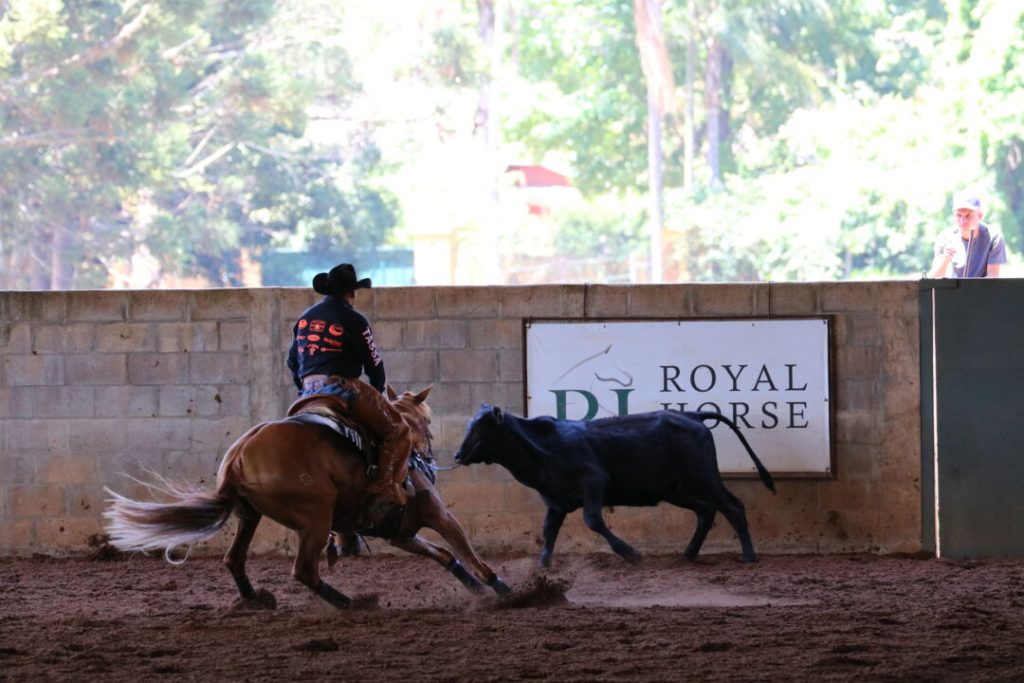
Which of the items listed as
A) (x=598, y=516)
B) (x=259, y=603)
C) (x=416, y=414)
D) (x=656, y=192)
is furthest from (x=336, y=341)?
(x=656, y=192)

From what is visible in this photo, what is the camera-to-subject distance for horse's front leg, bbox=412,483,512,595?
328 inches

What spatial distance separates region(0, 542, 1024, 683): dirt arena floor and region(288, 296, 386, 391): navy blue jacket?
1.28 meters

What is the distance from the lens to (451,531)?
8398mm

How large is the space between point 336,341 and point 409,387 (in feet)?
8.13

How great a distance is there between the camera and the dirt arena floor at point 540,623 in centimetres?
635

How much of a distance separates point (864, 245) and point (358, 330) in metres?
30.2

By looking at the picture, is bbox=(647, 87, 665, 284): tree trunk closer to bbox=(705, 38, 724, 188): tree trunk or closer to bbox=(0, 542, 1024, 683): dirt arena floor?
bbox=(705, 38, 724, 188): tree trunk

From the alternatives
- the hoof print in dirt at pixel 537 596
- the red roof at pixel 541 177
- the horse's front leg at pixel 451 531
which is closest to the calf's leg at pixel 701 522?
the hoof print in dirt at pixel 537 596

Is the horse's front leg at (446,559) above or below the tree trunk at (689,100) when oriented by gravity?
below

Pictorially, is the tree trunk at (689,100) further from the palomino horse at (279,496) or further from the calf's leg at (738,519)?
the palomino horse at (279,496)

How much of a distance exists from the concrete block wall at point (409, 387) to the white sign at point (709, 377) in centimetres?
12

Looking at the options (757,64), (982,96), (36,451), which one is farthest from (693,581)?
(757,64)

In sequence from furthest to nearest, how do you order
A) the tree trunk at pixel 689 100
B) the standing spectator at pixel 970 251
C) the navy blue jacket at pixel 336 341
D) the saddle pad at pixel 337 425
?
1. the tree trunk at pixel 689 100
2. the standing spectator at pixel 970 251
3. the navy blue jacket at pixel 336 341
4. the saddle pad at pixel 337 425

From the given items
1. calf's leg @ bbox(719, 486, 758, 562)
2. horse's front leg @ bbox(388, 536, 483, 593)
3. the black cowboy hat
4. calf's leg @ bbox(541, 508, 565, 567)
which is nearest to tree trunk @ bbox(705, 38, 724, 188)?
calf's leg @ bbox(719, 486, 758, 562)
